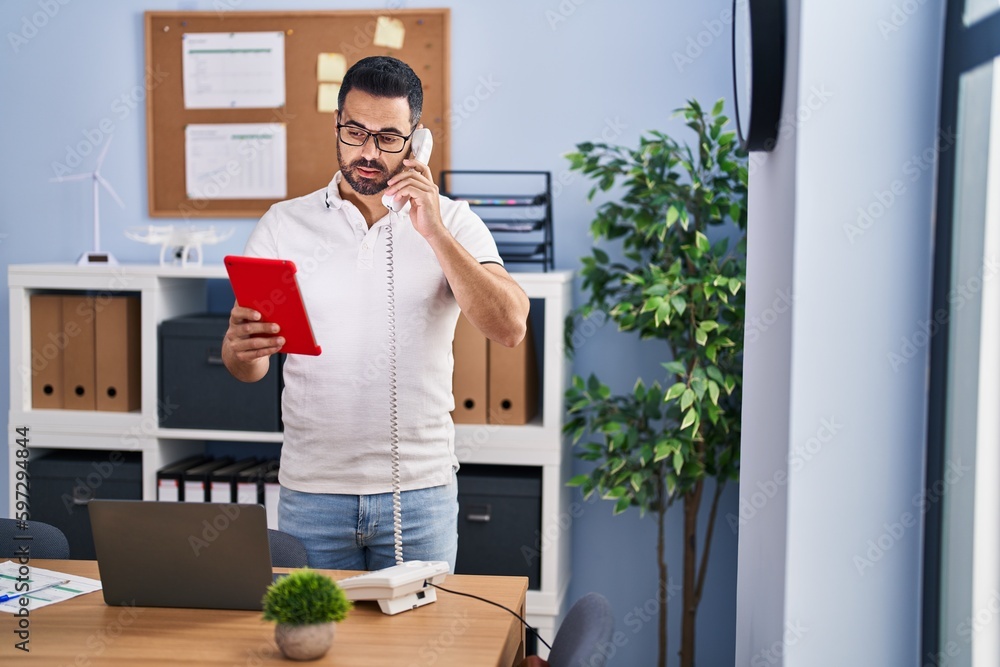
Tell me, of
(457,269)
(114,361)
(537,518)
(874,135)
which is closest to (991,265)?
(874,135)

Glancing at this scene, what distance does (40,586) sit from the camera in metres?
1.69

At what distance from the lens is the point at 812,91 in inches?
53.7

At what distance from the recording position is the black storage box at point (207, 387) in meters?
3.04

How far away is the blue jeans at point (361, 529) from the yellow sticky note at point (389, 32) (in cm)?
183

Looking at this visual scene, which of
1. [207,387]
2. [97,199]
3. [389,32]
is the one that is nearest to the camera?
[207,387]

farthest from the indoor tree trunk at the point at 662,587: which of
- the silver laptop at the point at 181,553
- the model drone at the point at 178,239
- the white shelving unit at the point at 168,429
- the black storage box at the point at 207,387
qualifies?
the silver laptop at the point at 181,553

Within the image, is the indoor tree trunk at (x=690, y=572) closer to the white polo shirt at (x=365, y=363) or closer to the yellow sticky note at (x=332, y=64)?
the white polo shirt at (x=365, y=363)

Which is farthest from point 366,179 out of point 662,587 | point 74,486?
point 662,587

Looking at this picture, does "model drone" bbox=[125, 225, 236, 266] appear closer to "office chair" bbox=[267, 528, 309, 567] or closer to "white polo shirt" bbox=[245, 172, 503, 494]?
"white polo shirt" bbox=[245, 172, 503, 494]

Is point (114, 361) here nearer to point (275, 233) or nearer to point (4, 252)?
point (4, 252)

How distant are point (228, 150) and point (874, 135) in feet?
8.35

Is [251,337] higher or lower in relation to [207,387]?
higher

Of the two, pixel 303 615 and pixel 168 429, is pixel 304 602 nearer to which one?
pixel 303 615

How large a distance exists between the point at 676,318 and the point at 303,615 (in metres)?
1.78
